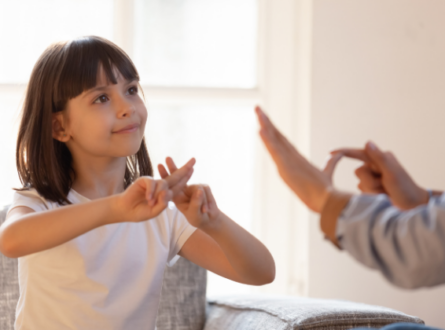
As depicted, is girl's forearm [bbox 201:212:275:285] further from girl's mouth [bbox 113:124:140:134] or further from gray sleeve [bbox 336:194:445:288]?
gray sleeve [bbox 336:194:445:288]

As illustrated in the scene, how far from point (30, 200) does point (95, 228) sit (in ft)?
0.57

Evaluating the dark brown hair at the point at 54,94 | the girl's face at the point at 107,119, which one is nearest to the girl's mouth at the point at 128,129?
the girl's face at the point at 107,119

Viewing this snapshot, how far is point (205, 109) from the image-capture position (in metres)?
2.15

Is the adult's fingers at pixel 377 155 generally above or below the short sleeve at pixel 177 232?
above

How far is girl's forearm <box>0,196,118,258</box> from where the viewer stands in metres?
1.00

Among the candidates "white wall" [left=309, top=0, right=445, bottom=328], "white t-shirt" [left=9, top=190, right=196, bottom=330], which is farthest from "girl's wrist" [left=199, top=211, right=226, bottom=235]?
"white wall" [left=309, top=0, right=445, bottom=328]

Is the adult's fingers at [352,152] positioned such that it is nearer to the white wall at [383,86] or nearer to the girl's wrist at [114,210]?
the girl's wrist at [114,210]

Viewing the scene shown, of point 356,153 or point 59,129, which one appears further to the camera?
point 59,129

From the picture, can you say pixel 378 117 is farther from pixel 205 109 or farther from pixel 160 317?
pixel 160 317

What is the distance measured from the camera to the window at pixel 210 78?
6.73 ft

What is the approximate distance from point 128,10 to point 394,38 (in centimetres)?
98

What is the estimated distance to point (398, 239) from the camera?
27.4 inches

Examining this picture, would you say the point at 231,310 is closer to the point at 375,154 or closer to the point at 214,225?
the point at 214,225

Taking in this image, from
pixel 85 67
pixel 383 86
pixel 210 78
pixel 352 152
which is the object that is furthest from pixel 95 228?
pixel 383 86
